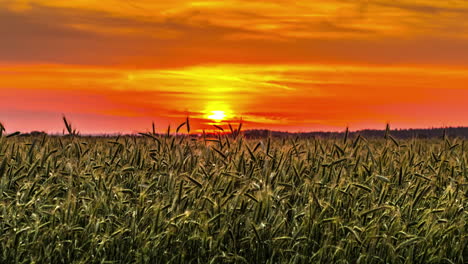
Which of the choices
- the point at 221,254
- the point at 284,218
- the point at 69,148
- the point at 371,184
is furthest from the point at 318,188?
the point at 69,148

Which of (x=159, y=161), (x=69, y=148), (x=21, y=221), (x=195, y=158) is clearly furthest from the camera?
(x=69, y=148)

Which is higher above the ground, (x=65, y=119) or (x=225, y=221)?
(x=65, y=119)

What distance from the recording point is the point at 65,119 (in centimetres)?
717

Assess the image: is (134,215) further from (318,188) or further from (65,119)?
(65,119)

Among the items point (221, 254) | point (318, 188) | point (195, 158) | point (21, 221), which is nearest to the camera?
point (221, 254)

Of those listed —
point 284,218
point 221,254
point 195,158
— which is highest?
point 195,158

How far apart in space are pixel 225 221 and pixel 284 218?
485mm

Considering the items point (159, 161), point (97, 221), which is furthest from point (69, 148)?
point (97, 221)

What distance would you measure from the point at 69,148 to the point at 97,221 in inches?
134

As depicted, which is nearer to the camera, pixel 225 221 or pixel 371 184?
pixel 225 221

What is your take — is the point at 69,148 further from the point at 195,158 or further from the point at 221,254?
the point at 221,254

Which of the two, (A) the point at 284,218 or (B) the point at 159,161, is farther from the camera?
(B) the point at 159,161

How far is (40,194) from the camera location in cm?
546

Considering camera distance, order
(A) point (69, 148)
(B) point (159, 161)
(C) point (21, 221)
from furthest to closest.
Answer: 1. (A) point (69, 148)
2. (B) point (159, 161)
3. (C) point (21, 221)
